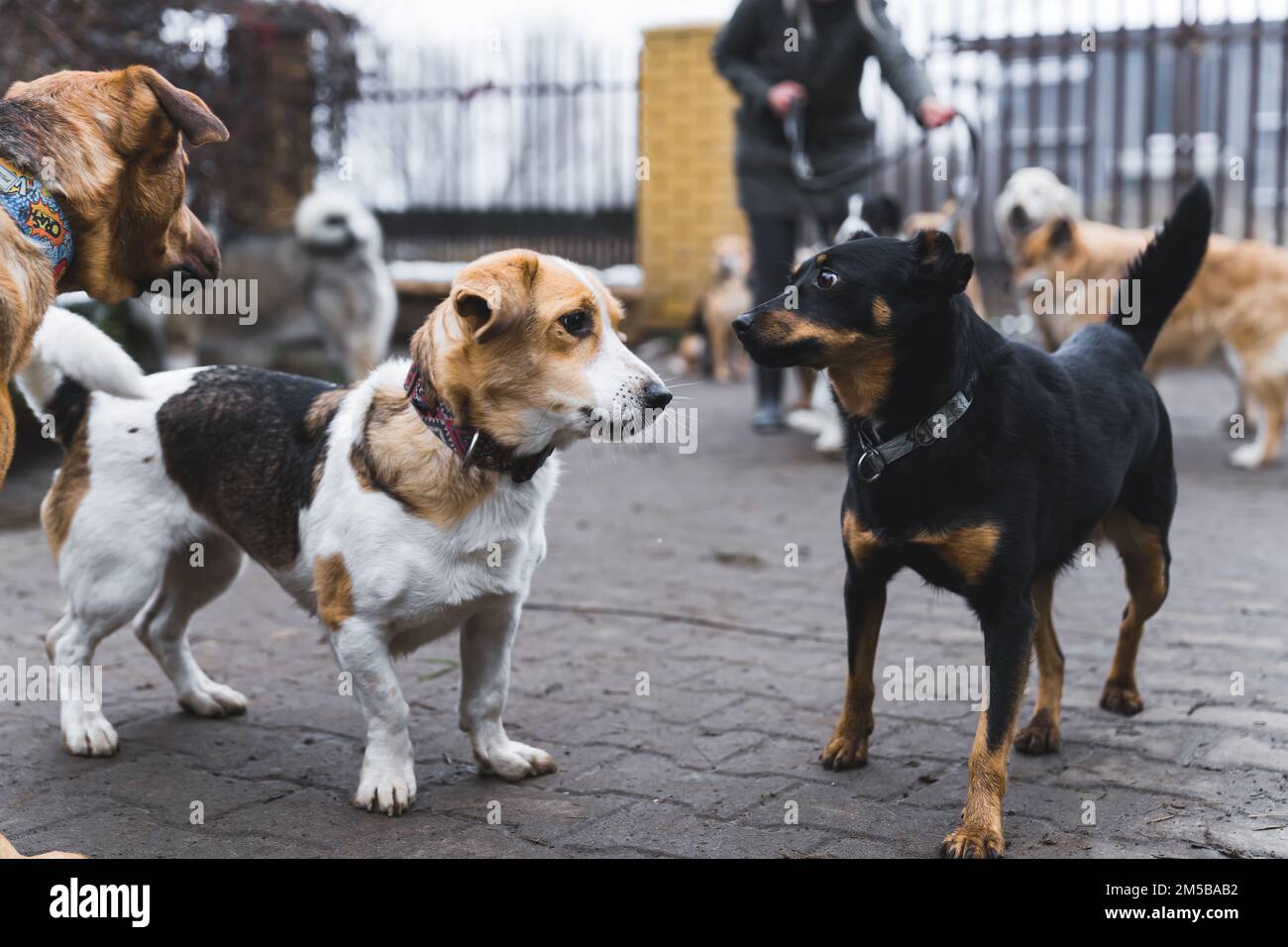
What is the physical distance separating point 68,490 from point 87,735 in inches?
29.2

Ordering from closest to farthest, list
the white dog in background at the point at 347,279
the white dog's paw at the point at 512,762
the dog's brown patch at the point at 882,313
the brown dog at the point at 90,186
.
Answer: the brown dog at the point at 90,186, the dog's brown patch at the point at 882,313, the white dog's paw at the point at 512,762, the white dog in background at the point at 347,279

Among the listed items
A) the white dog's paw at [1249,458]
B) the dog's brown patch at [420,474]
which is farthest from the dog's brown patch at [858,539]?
the white dog's paw at [1249,458]

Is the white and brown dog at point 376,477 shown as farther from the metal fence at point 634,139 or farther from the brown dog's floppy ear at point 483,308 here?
the metal fence at point 634,139

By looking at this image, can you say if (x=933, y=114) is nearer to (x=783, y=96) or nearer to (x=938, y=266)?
(x=783, y=96)

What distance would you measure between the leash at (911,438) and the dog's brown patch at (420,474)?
3.26ft

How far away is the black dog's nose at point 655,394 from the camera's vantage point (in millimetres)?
3379

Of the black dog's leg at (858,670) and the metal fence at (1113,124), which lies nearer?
the black dog's leg at (858,670)

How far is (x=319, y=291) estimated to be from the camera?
34.9 ft

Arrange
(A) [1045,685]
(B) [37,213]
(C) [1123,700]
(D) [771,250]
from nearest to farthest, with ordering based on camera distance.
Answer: (B) [37,213], (A) [1045,685], (C) [1123,700], (D) [771,250]

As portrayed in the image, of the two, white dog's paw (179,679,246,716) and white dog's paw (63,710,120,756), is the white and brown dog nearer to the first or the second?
white dog's paw (63,710,120,756)

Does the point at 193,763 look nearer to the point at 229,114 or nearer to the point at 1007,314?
the point at 229,114

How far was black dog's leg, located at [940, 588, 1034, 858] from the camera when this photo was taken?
3.29 meters

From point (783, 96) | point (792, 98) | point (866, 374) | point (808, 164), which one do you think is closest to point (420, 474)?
point (866, 374)

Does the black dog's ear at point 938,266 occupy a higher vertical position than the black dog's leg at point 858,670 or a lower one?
higher
